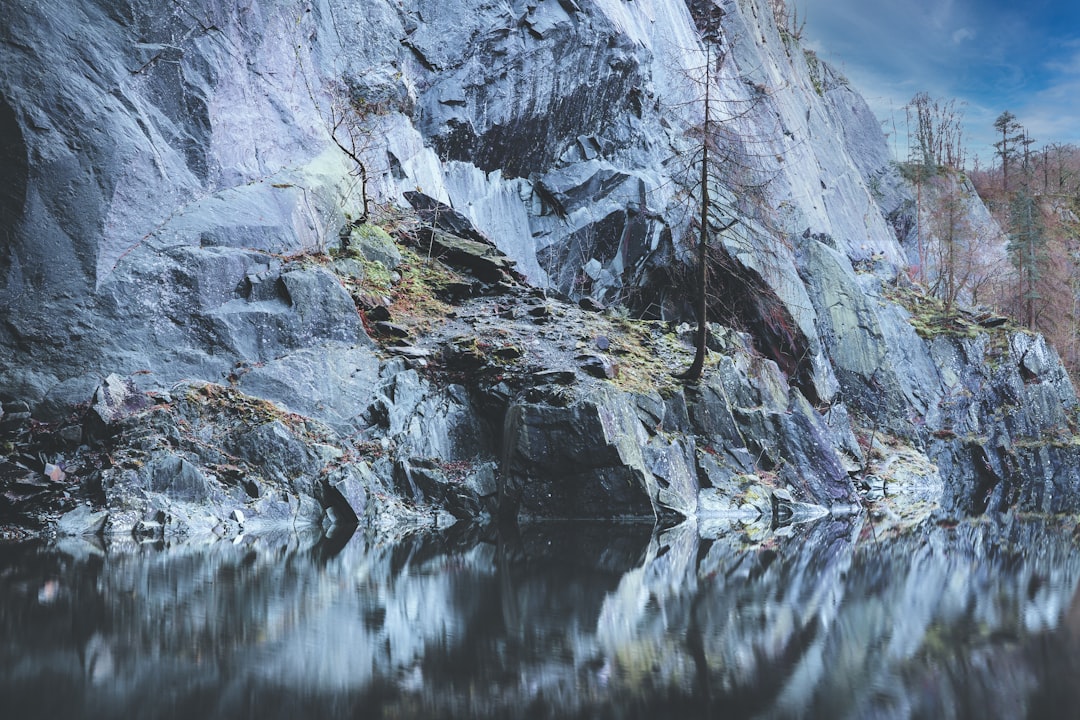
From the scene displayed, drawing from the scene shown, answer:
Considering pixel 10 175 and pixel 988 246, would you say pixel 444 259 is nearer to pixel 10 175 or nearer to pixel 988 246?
pixel 10 175

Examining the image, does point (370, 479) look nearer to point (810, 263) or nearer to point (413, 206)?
point (413, 206)

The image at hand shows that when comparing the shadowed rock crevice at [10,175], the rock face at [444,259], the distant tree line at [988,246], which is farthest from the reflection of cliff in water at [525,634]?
the distant tree line at [988,246]

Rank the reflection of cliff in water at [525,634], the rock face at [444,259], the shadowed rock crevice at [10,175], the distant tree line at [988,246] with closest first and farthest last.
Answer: the reflection of cliff in water at [525,634] → the shadowed rock crevice at [10,175] → the rock face at [444,259] → the distant tree line at [988,246]

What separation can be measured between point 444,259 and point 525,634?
14897mm

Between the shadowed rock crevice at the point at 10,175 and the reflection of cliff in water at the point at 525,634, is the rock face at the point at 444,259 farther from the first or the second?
the reflection of cliff in water at the point at 525,634

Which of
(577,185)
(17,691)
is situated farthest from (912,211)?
(17,691)

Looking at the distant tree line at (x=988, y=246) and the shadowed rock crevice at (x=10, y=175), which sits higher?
the distant tree line at (x=988, y=246)

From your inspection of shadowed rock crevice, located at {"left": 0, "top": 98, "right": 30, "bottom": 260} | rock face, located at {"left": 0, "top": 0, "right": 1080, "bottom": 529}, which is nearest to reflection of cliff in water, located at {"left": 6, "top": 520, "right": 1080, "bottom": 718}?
rock face, located at {"left": 0, "top": 0, "right": 1080, "bottom": 529}

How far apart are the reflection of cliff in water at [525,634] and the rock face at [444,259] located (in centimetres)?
416

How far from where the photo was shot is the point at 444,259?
66.0ft

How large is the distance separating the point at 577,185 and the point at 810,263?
8711mm

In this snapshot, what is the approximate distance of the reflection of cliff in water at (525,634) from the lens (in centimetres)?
452

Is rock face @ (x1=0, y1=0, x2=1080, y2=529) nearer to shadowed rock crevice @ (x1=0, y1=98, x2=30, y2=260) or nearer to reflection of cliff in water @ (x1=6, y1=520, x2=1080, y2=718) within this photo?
shadowed rock crevice @ (x1=0, y1=98, x2=30, y2=260)

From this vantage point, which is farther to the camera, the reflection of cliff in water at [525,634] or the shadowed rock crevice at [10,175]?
the shadowed rock crevice at [10,175]
